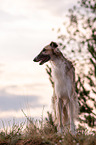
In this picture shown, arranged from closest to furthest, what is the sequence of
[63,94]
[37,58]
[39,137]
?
1. [39,137]
2. [63,94]
3. [37,58]

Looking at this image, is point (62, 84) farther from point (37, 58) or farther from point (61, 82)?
point (37, 58)

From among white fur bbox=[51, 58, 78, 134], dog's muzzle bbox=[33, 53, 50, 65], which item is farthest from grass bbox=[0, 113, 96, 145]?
dog's muzzle bbox=[33, 53, 50, 65]

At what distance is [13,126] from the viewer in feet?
25.3

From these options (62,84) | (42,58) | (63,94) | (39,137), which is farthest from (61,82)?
(39,137)

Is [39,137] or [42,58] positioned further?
[42,58]

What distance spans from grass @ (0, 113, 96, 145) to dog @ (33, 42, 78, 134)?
1.68ft

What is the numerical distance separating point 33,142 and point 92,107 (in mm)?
8011

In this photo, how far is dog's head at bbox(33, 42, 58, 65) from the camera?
825 centimetres

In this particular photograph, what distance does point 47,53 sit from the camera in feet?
27.2

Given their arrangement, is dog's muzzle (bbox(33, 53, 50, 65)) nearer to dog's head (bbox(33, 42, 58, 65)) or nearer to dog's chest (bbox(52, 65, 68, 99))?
dog's head (bbox(33, 42, 58, 65))

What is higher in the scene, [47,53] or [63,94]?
[47,53]

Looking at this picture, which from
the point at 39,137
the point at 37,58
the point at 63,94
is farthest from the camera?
the point at 37,58

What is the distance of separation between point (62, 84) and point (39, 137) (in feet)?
6.39

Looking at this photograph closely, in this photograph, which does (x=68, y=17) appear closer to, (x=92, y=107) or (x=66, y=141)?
(x=92, y=107)
